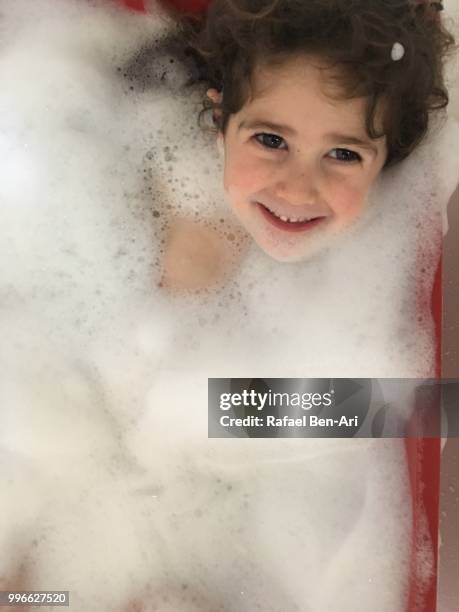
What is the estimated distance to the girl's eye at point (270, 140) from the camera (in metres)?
0.83

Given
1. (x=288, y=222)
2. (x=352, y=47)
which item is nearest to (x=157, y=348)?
(x=288, y=222)

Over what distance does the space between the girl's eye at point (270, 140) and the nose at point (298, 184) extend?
30 millimetres

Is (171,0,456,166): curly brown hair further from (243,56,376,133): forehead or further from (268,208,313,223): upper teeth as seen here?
(268,208,313,223): upper teeth

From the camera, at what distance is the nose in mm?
838

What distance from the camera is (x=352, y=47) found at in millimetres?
771

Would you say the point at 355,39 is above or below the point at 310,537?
above

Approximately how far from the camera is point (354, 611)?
956 mm

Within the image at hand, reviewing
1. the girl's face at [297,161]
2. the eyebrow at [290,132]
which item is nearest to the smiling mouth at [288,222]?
the girl's face at [297,161]

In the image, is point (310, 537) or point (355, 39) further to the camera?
point (310, 537)

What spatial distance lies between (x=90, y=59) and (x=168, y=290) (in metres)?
0.35

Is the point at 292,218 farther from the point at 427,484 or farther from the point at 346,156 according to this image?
the point at 427,484

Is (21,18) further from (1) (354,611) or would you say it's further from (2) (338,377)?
(1) (354,611)

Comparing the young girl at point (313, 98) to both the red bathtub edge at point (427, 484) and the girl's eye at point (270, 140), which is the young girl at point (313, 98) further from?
the red bathtub edge at point (427, 484)

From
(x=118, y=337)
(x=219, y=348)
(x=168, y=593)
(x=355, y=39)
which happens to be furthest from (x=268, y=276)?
(x=168, y=593)
